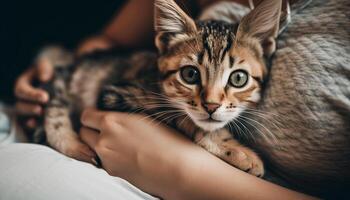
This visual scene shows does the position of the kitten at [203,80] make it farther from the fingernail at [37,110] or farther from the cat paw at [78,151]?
the fingernail at [37,110]

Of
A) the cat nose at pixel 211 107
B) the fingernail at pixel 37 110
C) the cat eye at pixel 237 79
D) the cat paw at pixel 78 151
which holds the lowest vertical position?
the cat paw at pixel 78 151

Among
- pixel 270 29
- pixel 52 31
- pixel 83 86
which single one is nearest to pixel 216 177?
pixel 270 29

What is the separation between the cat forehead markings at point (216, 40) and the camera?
2.80ft

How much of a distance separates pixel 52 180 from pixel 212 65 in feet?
1.45

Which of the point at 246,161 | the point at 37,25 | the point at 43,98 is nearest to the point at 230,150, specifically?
the point at 246,161

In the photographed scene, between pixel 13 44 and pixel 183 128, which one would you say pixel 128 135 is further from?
pixel 13 44

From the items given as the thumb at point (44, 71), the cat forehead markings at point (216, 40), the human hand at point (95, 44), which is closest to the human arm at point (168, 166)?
the cat forehead markings at point (216, 40)

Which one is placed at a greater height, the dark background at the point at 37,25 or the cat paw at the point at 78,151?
the dark background at the point at 37,25

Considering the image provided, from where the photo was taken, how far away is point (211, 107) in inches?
31.5

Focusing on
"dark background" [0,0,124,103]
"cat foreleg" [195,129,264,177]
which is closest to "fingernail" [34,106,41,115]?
"dark background" [0,0,124,103]

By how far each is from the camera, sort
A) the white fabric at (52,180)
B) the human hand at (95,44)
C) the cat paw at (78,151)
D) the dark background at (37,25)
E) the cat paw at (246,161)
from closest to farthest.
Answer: the white fabric at (52,180) → the cat paw at (246,161) → the cat paw at (78,151) → the human hand at (95,44) → the dark background at (37,25)

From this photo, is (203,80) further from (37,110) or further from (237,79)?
(37,110)

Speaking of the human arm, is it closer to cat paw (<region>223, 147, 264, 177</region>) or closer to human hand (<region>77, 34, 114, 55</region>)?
cat paw (<region>223, 147, 264, 177</region>)

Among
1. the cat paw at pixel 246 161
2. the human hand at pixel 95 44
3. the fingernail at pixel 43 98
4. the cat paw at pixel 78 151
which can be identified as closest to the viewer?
the cat paw at pixel 246 161
